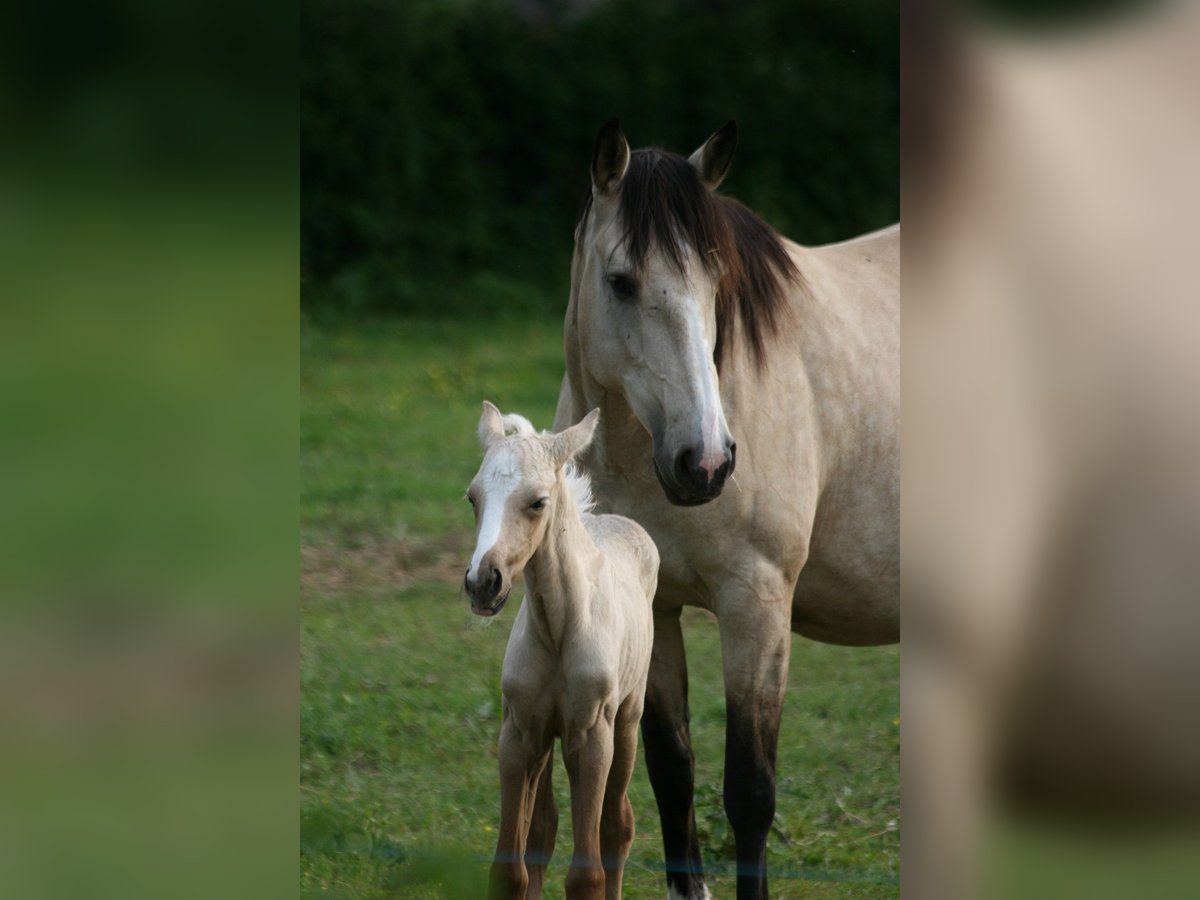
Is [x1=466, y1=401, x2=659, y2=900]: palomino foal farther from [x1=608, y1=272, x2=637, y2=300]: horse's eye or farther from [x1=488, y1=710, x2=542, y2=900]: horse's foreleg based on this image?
[x1=608, y1=272, x2=637, y2=300]: horse's eye

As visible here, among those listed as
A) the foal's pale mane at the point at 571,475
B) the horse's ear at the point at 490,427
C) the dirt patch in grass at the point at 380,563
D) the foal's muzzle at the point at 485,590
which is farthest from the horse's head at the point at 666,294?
the dirt patch in grass at the point at 380,563

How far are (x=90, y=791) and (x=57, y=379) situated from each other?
1.64 feet

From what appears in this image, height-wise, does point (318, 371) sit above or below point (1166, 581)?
above

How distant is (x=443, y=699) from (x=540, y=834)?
625mm

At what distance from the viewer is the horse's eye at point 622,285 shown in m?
1.97

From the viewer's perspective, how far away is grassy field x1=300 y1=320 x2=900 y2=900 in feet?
7.02

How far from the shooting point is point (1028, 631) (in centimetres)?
140

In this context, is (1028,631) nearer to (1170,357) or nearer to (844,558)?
(1170,357)

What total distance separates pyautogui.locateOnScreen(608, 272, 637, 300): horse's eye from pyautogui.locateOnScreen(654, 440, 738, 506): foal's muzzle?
25 cm

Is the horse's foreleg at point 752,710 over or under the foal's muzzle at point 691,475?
under

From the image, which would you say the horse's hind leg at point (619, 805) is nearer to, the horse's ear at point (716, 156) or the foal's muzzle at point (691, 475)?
the foal's muzzle at point (691, 475)

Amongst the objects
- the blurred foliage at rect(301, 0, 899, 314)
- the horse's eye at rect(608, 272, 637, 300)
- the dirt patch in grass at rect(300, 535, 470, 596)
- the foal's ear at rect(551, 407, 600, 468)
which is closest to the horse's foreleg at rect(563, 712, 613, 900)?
the foal's ear at rect(551, 407, 600, 468)

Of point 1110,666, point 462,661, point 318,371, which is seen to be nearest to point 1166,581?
point 1110,666

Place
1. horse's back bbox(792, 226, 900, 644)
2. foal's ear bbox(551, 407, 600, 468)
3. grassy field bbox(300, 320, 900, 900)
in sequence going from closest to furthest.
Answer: foal's ear bbox(551, 407, 600, 468)
grassy field bbox(300, 320, 900, 900)
horse's back bbox(792, 226, 900, 644)
